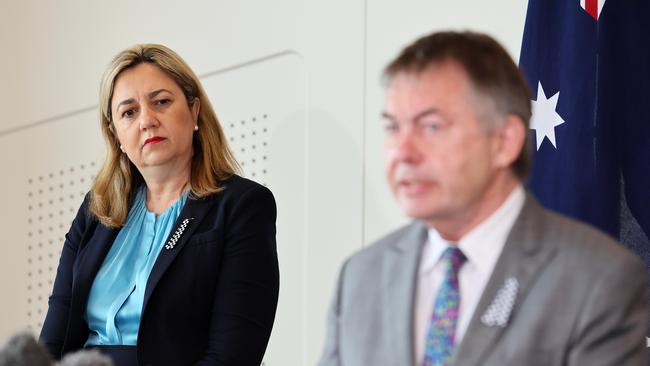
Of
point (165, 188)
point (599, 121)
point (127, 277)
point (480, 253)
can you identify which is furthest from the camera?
point (165, 188)

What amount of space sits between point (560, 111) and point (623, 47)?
0.24 metres

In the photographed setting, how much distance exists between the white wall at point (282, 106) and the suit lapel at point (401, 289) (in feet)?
5.45

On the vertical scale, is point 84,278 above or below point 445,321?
below

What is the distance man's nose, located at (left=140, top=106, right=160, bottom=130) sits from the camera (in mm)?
2820

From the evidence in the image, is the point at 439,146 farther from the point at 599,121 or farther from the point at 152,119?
the point at 152,119

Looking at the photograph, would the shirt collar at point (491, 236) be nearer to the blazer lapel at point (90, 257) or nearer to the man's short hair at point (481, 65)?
the man's short hair at point (481, 65)

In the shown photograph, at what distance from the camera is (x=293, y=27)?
380 cm

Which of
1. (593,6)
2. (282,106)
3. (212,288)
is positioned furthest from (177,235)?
(593,6)

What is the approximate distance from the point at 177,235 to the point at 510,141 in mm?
1432

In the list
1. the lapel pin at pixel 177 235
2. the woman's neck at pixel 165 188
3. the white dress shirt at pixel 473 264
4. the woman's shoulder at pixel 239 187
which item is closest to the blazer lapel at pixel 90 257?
the woman's neck at pixel 165 188

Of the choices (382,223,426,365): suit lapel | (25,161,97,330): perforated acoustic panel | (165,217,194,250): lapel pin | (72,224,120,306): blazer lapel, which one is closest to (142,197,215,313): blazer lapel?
(165,217,194,250): lapel pin

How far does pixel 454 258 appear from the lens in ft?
5.06

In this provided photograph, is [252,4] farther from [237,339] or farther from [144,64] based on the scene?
[237,339]

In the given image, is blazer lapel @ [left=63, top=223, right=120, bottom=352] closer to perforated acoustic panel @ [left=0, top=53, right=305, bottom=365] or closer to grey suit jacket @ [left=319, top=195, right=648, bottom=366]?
perforated acoustic panel @ [left=0, top=53, right=305, bottom=365]
